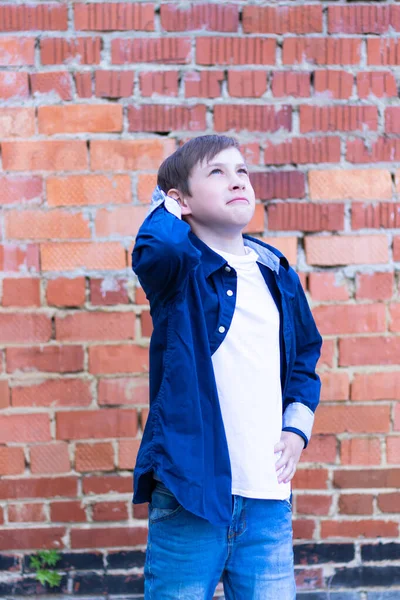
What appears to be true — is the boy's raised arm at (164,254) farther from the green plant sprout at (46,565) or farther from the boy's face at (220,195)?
the green plant sprout at (46,565)

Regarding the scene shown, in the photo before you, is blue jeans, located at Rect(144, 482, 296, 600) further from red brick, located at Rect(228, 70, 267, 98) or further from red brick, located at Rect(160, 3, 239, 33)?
red brick, located at Rect(160, 3, 239, 33)

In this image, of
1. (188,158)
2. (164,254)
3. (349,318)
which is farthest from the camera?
(349,318)

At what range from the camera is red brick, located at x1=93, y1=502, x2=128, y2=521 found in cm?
228

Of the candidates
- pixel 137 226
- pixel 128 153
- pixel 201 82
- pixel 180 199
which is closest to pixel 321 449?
pixel 137 226

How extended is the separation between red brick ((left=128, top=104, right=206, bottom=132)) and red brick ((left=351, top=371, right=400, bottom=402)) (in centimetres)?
107

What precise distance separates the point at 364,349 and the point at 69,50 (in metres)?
1.47

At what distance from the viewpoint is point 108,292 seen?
7.34ft

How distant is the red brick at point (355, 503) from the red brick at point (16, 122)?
1.71 metres

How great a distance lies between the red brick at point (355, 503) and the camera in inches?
91.2

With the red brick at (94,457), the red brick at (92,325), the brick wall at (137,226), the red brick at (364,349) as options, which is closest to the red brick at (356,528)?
the brick wall at (137,226)

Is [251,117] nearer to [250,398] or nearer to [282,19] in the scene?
[282,19]

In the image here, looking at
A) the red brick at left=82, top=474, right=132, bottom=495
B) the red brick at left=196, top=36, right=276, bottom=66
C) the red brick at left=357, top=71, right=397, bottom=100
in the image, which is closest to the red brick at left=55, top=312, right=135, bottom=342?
the red brick at left=82, top=474, right=132, bottom=495

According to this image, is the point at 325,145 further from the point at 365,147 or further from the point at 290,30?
the point at 290,30

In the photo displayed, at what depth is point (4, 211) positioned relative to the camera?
2215mm
